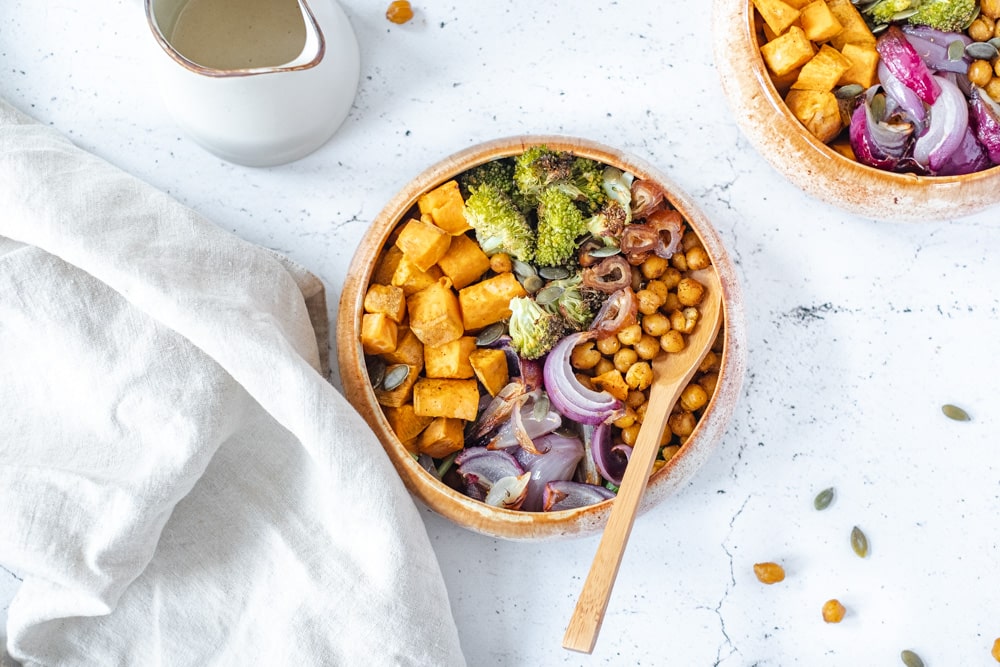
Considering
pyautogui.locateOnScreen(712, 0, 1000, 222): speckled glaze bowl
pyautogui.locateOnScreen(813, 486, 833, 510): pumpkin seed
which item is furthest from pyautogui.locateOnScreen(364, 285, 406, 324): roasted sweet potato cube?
pyautogui.locateOnScreen(813, 486, 833, 510): pumpkin seed

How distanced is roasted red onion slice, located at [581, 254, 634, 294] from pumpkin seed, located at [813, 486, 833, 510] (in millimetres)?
676

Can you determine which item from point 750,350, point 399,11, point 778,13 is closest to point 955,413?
point 750,350

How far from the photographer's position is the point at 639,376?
1.71 m

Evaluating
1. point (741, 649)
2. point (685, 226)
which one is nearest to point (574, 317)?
point (685, 226)

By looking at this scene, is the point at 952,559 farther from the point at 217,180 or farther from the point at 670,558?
the point at 217,180

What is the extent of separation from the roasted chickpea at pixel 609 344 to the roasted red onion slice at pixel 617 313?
12mm

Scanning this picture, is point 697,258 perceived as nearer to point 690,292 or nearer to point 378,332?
point 690,292

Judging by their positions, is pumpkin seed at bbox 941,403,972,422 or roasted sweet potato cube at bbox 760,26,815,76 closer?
roasted sweet potato cube at bbox 760,26,815,76

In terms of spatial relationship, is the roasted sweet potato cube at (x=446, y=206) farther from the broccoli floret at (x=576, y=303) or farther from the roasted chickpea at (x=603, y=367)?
the roasted chickpea at (x=603, y=367)

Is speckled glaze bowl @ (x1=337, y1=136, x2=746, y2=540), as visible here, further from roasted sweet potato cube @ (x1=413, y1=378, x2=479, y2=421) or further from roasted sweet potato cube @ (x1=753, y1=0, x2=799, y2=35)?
roasted sweet potato cube @ (x1=753, y1=0, x2=799, y2=35)

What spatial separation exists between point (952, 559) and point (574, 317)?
3.43 feet

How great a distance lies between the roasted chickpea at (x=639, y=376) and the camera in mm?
1714

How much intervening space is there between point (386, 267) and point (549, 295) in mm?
350

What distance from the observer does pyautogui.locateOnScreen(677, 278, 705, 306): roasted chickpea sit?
172 centimetres
